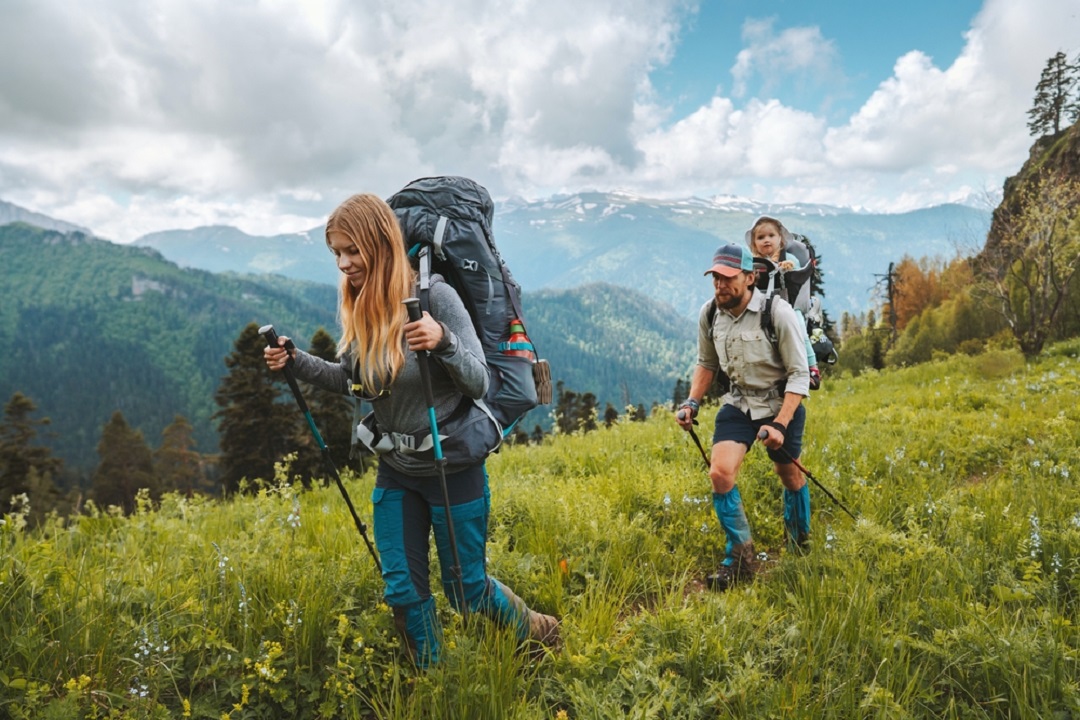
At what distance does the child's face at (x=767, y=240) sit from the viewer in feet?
18.9

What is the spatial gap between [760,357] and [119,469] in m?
64.0

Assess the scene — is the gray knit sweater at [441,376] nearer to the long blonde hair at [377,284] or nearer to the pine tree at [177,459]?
the long blonde hair at [377,284]

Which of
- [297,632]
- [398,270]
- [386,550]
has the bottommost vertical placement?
[297,632]

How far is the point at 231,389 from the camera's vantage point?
108ft

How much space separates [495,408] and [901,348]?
183 ft

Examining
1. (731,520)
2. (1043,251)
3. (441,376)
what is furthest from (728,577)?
(1043,251)

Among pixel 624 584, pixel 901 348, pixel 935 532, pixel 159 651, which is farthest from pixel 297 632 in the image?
pixel 901 348

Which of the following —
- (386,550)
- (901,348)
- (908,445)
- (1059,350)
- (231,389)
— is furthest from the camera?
(901,348)

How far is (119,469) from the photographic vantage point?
2062 inches

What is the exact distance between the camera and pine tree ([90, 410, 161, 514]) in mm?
51625

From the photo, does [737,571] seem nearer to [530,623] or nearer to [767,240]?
[530,623]

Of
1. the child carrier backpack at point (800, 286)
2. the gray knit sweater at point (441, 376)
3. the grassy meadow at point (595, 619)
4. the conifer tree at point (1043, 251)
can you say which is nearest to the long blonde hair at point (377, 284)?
the gray knit sweater at point (441, 376)

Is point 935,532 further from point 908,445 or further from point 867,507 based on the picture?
point 908,445

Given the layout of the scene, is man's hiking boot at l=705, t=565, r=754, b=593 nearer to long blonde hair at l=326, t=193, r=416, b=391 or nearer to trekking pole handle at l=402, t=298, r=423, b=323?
long blonde hair at l=326, t=193, r=416, b=391
